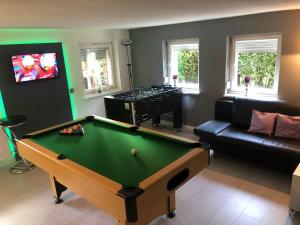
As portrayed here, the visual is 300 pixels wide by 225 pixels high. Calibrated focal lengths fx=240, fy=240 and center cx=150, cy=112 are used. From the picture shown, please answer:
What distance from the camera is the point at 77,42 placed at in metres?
4.80

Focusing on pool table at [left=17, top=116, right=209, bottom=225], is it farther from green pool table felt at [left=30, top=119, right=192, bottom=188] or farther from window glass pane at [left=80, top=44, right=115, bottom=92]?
window glass pane at [left=80, top=44, right=115, bottom=92]

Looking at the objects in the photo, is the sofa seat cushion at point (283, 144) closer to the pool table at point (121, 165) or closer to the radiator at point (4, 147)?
the pool table at point (121, 165)

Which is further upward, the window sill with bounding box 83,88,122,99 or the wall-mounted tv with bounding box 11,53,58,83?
the wall-mounted tv with bounding box 11,53,58,83

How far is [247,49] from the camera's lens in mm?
4223

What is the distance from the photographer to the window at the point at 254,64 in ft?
13.0

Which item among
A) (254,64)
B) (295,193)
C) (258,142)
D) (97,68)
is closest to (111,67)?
(97,68)

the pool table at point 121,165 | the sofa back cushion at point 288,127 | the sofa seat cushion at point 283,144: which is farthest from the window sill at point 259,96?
the pool table at point 121,165

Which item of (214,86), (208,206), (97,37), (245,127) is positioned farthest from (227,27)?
(208,206)

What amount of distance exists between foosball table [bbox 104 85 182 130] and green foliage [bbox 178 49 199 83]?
47 cm

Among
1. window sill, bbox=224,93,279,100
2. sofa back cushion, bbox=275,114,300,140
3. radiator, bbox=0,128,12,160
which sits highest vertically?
window sill, bbox=224,93,279,100

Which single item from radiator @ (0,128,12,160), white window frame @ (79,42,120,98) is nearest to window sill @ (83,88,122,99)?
white window frame @ (79,42,120,98)

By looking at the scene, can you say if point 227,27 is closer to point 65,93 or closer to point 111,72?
point 111,72

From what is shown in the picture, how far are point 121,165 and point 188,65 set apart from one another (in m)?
3.52

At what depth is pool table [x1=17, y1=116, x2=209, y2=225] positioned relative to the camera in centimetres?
172
